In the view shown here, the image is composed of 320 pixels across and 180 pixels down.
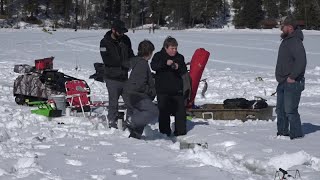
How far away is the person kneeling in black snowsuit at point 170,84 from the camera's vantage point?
777 centimetres

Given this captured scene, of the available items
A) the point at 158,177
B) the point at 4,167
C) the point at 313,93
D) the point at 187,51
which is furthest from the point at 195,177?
the point at 187,51

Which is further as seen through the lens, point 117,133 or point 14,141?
point 117,133

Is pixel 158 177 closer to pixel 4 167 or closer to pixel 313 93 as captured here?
pixel 4 167

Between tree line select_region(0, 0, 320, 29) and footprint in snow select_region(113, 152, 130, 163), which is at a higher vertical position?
tree line select_region(0, 0, 320, 29)

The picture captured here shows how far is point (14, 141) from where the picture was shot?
22.6ft

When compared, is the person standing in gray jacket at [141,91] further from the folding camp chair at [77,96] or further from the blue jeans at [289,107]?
the folding camp chair at [77,96]

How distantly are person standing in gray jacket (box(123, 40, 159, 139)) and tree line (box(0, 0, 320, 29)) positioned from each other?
75079mm

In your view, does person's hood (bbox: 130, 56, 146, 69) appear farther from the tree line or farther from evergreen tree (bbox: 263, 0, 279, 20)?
evergreen tree (bbox: 263, 0, 279, 20)

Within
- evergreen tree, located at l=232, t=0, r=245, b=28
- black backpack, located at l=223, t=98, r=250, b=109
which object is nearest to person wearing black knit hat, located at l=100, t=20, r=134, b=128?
black backpack, located at l=223, t=98, r=250, b=109

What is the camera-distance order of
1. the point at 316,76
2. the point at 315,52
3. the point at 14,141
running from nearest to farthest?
the point at 14,141 < the point at 316,76 < the point at 315,52

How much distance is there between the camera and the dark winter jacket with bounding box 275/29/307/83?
24.9 ft

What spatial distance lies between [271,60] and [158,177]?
2197 cm

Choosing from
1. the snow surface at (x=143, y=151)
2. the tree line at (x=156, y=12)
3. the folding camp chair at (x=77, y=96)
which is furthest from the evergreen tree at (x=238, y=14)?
the folding camp chair at (x=77, y=96)

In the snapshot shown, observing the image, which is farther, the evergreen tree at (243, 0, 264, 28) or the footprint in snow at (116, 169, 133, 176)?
the evergreen tree at (243, 0, 264, 28)
